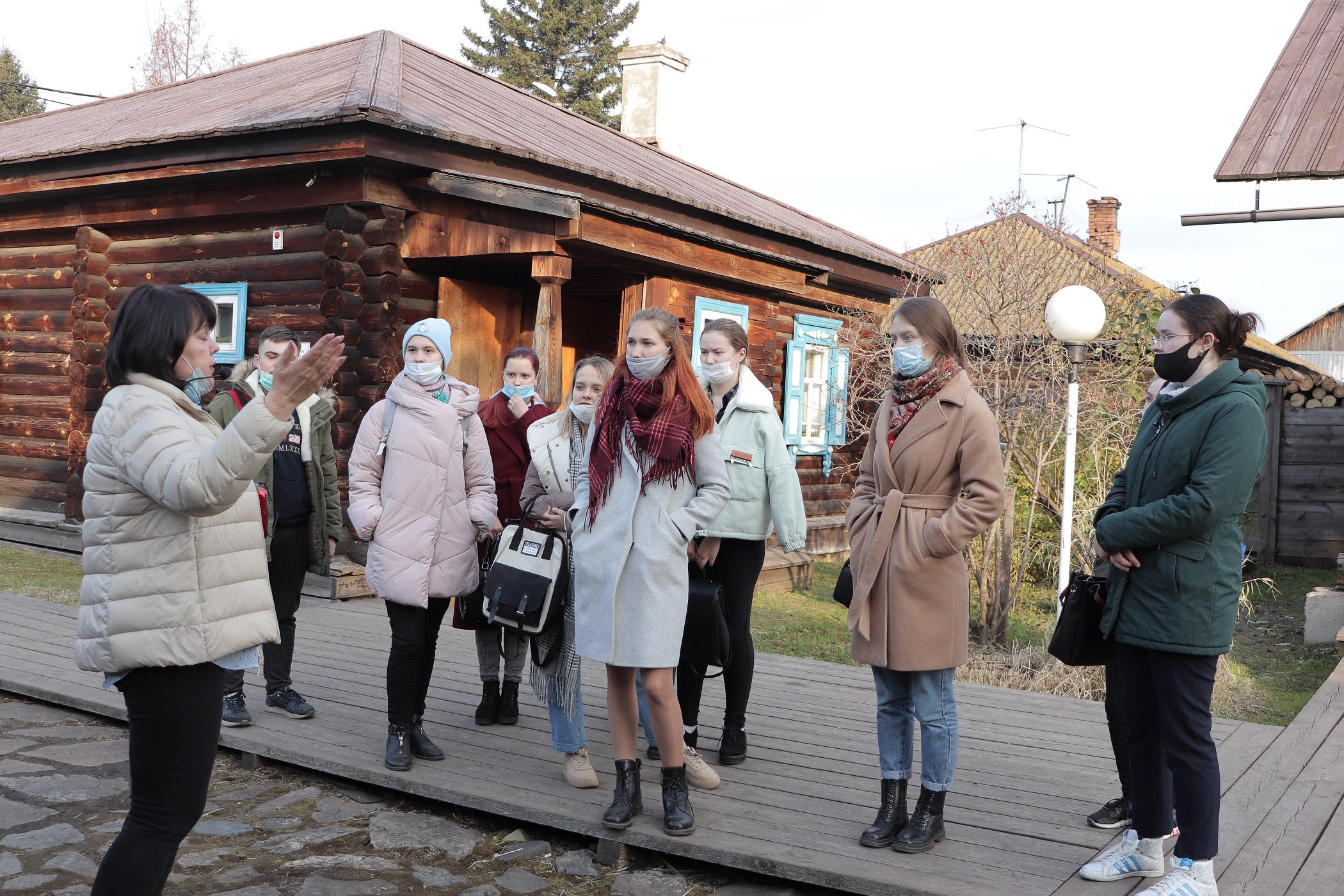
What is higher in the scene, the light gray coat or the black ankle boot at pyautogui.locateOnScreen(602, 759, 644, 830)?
the light gray coat

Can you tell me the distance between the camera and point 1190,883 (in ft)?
10.0

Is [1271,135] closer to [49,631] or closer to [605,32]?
[49,631]

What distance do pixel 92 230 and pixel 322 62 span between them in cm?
277

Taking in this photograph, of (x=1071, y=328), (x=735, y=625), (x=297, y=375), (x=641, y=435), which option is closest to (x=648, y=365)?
(x=641, y=435)

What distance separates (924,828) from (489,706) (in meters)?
2.23

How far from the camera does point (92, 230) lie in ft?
31.7

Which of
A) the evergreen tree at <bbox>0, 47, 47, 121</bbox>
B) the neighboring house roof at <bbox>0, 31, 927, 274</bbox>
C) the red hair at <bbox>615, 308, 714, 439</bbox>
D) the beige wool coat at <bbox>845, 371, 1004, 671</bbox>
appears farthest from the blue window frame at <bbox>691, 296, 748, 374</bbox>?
the evergreen tree at <bbox>0, 47, 47, 121</bbox>

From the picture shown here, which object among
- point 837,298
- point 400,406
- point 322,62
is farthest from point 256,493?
point 837,298

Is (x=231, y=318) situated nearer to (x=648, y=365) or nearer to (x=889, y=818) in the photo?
(x=648, y=365)

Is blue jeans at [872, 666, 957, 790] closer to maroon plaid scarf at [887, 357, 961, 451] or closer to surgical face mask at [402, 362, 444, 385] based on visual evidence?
maroon plaid scarf at [887, 357, 961, 451]

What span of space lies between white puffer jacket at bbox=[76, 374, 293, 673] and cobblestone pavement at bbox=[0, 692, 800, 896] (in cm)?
128

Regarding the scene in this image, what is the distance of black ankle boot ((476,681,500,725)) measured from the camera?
4934 mm

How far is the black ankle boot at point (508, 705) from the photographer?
498 cm

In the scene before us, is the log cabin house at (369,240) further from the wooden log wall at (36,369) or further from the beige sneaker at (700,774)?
the beige sneaker at (700,774)
